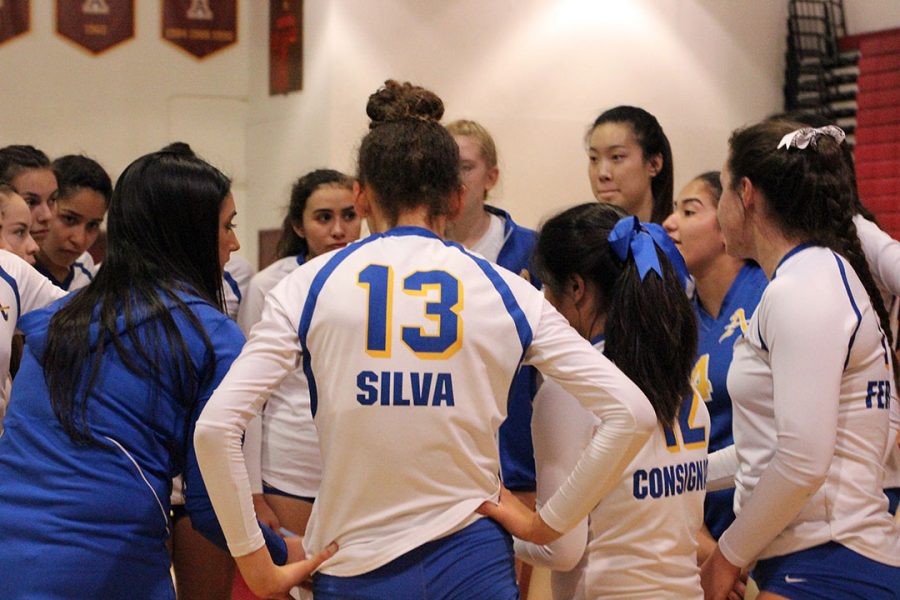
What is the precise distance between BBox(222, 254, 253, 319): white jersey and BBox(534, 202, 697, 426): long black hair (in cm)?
228

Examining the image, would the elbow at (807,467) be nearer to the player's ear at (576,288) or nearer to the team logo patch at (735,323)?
the player's ear at (576,288)

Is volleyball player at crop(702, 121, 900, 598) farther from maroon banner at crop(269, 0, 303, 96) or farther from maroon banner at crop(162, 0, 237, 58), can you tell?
maroon banner at crop(162, 0, 237, 58)

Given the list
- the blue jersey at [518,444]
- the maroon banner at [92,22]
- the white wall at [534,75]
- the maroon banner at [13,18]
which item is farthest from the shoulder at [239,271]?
the maroon banner at [13,18]

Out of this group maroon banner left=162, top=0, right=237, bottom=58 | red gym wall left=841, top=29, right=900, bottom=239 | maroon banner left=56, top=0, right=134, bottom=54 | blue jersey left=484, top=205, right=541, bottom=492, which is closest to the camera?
blue jersey left=484, top=205, right=541, bottom=492

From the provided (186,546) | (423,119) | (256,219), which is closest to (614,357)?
(423,119)

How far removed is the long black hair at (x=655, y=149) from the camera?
355 cm

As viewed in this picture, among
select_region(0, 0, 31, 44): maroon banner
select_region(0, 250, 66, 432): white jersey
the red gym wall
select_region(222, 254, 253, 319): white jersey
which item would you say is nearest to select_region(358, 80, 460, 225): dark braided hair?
select_region(0, 250, 66, 432): white jersey

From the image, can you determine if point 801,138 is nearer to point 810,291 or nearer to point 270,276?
point 810,291

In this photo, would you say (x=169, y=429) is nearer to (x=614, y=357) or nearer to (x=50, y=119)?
(x=614, y=357)

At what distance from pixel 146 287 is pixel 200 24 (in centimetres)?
594

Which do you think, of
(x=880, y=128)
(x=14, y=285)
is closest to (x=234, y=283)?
(x=14, y=285)

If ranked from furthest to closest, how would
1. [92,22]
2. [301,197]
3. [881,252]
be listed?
[92,22], [301,197], [881,252]

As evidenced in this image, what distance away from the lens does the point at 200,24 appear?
7.51 m

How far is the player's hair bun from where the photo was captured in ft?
6.54
